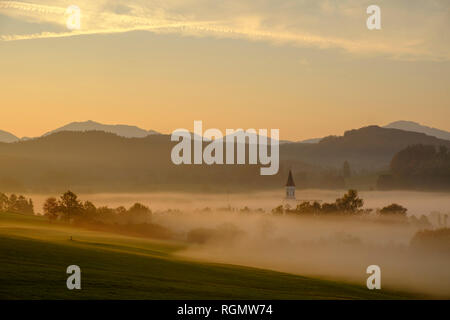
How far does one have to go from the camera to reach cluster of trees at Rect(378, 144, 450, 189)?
139m

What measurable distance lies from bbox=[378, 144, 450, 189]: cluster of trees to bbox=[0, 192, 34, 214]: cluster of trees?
96012 millimetres

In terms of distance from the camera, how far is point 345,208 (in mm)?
104938

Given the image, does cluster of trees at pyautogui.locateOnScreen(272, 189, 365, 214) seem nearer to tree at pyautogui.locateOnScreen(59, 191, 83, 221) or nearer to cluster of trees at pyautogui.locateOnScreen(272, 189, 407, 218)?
cluster of trees at pyautogui.locateOnScreen(272, 189, 407, 218)

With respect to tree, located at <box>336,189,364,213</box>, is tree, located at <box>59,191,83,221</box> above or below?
below

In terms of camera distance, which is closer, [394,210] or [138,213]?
[138,213]

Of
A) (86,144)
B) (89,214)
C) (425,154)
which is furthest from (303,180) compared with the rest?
(89,214)

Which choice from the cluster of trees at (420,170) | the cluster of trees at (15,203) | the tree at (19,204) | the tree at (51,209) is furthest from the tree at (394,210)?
the cluster of trees at (15,203)

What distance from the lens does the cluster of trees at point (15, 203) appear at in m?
101

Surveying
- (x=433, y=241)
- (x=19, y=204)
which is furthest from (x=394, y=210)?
(x=19, y=204)

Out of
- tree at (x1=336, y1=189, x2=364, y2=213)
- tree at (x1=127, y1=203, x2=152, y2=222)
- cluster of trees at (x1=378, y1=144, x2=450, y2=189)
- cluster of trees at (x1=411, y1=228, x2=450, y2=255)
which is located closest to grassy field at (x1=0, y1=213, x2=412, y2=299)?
cluster of trees at (x1=411, y1=228, x2=450, y2=255)

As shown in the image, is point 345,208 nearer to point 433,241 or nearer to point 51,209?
point 433,241

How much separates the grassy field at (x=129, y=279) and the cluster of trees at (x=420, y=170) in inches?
4414

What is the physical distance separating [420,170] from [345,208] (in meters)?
49.1

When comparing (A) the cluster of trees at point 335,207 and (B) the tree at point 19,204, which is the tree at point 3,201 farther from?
(A) the cluster of trees at point 335,207
